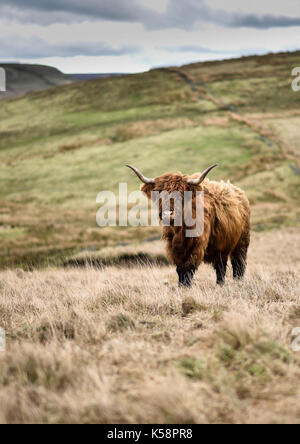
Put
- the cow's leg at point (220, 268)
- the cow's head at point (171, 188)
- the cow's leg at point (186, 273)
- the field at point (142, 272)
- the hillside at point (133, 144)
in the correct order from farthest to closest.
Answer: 1. the hillside at point (133, 144)
2. the cow's leg at point (220, 268)
3. the cow's leg at point (186, 273)
4. the cow's head at point (171, 188)
5. the field at point (142, 272)

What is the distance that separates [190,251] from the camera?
24.5ft

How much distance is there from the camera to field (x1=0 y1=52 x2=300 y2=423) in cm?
310

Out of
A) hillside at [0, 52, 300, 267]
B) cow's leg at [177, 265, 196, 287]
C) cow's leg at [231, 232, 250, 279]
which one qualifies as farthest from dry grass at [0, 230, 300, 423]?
hillside at [0, 52, 300, 267]

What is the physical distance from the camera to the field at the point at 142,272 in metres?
3.10

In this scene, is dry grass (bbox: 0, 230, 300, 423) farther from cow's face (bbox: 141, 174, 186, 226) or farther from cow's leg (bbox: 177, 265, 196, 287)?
cow's face (bbox: 141, 174, 186, 226)

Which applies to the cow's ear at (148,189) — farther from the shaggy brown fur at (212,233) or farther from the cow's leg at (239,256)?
the cow's leg at (239,256)

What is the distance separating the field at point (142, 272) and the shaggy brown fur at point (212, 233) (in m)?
0.47

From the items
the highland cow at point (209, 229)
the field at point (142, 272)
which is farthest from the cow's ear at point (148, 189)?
the field at point (142, 272)

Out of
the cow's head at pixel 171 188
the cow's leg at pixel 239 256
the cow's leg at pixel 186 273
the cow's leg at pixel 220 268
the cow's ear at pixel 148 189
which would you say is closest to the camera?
the cow's head at pixel 171 188

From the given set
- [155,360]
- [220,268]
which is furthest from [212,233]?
[155,360]

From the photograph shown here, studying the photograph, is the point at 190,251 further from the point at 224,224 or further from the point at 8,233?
the point at 8,233

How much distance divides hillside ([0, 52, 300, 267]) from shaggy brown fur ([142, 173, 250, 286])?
8482 millimetres

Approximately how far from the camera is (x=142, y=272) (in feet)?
30.5

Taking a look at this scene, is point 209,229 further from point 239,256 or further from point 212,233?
point 239,256
